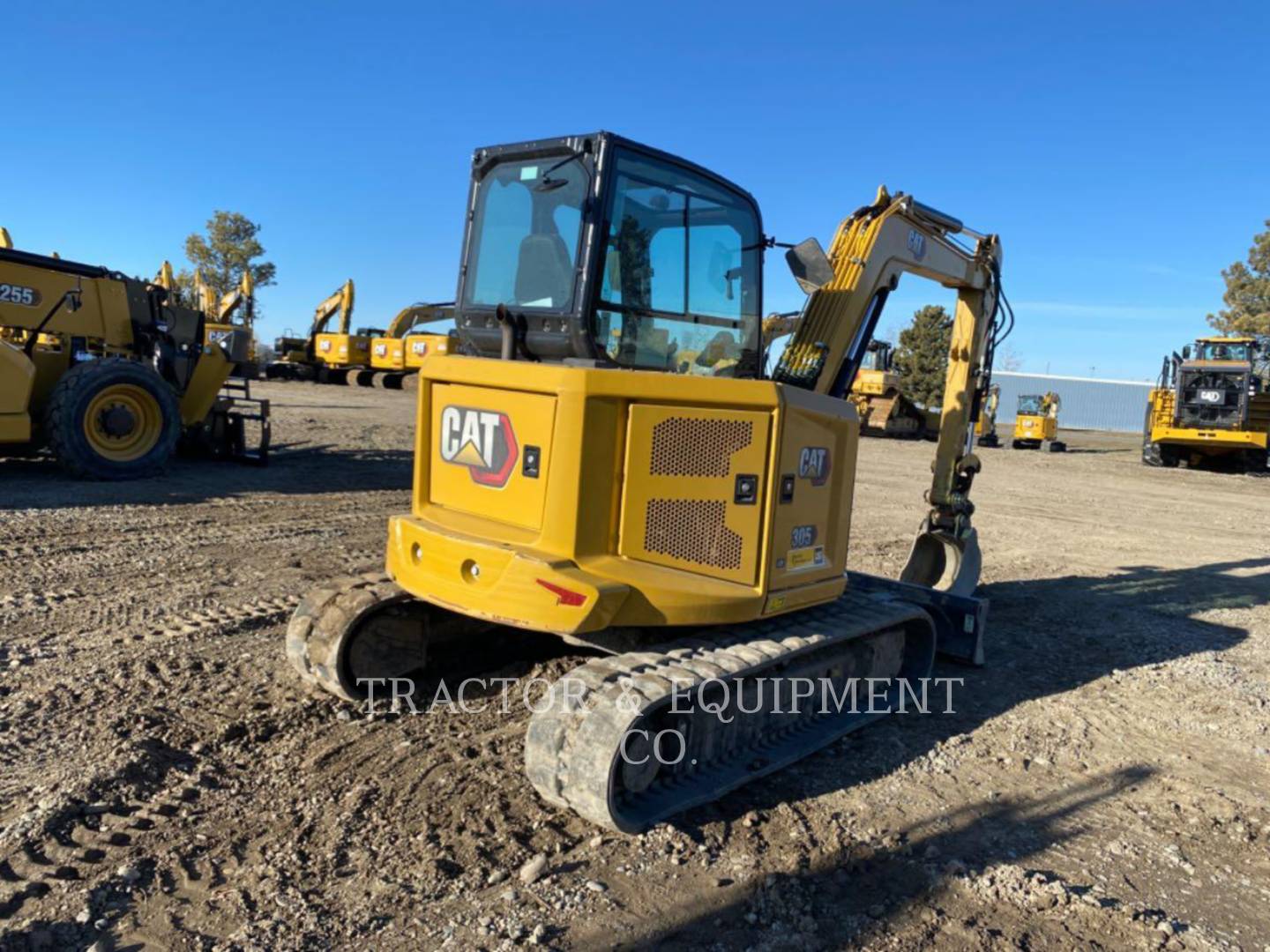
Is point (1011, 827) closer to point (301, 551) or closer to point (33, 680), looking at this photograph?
point (33, 680)

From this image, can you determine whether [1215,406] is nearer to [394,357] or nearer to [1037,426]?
[1037,426]

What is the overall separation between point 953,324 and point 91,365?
29.7 feet

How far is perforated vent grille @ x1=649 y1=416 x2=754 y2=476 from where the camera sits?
3.83 metres

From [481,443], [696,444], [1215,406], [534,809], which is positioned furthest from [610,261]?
[1215,406]

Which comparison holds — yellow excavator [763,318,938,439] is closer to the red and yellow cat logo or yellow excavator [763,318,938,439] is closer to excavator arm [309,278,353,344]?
excavator arm [309,278,353,344]

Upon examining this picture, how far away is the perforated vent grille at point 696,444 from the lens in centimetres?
383

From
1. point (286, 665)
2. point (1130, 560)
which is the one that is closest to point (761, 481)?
point (286, 665)

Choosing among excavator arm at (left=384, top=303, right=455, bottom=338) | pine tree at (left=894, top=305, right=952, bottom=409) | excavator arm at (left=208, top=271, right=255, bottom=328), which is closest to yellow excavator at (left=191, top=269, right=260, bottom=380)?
excavator arm at (left=208, top=271, right=255, bottom=328)

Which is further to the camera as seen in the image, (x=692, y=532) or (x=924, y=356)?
(x=924, y=356)

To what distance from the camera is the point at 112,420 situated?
1037 cm

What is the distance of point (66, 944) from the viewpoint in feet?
8.91

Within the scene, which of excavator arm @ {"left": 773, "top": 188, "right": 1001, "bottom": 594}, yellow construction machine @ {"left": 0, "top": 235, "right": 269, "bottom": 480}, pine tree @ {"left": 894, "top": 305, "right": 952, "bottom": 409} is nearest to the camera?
excavator arm @ {"left": 773, "top": 188, "right": 1001, "bottom": 594}

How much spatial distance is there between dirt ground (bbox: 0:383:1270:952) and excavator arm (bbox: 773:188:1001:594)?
84 cm

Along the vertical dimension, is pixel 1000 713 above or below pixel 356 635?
below
